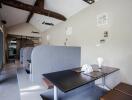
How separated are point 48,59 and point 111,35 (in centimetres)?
183

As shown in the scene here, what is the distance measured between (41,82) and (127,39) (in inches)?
93.0

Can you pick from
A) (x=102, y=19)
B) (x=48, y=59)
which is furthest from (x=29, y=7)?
(x=102, y=19)

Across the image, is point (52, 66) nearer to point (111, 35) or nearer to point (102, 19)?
point (111, 35)

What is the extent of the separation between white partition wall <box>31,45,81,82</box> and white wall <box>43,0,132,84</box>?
0.98 metres

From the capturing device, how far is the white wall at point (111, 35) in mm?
2416

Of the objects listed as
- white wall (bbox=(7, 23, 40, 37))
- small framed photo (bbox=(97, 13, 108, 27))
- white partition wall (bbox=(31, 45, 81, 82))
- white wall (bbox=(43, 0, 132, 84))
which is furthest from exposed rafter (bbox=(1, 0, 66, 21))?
white wall (bbox=(7, 23, 40, 37))

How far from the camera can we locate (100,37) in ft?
10.1

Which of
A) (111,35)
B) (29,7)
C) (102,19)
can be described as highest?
(29,7)

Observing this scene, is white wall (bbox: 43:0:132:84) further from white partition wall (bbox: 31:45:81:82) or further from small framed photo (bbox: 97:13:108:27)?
white partition wall (bbox: 31:45:81:82)

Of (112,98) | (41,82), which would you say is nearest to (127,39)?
(112,98)

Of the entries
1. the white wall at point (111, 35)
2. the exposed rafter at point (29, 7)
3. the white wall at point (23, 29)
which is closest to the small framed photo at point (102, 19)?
the white wall at point (111, 35)

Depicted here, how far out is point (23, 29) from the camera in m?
Answer: 7.98

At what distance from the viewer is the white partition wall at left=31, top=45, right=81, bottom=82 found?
2305mm

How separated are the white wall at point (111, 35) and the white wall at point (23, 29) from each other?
5.42 m
